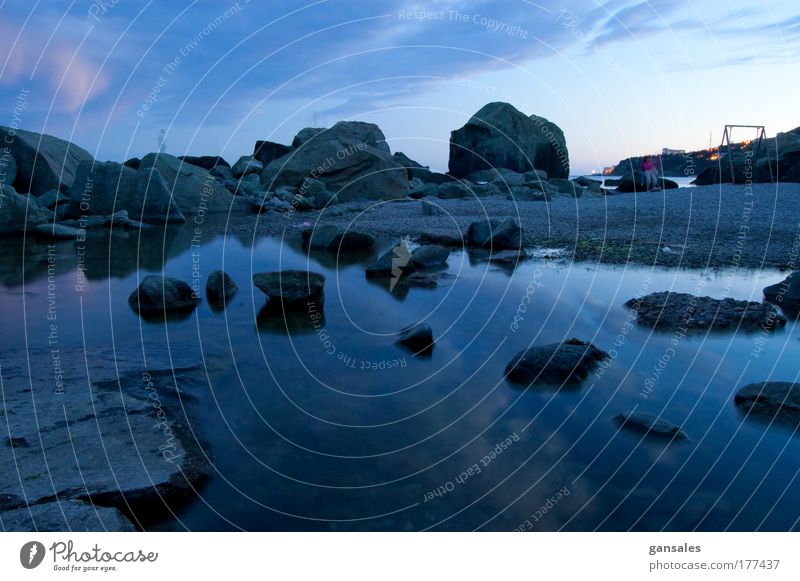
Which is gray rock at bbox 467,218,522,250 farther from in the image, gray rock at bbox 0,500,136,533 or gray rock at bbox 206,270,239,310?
gray rock at bbox 0,500,136,533

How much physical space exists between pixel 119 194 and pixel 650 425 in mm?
19009

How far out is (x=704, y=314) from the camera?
295 inches

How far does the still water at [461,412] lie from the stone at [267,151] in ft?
106

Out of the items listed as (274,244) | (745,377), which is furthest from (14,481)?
(274,244)

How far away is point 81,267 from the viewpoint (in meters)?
A: 12.4

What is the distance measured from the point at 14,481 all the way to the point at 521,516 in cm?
292

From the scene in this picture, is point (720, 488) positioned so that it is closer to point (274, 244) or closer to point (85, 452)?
point (85, 452)

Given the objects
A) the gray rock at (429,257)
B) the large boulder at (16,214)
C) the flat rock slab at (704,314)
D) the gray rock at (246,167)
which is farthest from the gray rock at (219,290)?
the gray rock at (246,167)

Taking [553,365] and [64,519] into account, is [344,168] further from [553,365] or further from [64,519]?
[64,519]

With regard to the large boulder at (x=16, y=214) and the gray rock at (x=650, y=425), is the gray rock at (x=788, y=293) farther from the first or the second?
the large boulder at (x=16, y=214)

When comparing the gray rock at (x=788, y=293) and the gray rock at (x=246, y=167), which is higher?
the gray rock at (x=246, y=167)

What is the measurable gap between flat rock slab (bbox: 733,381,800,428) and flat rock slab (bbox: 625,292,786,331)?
1.99m

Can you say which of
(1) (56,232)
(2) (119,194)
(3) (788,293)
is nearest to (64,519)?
(3) (788,293)

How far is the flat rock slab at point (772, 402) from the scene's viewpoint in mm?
4895
